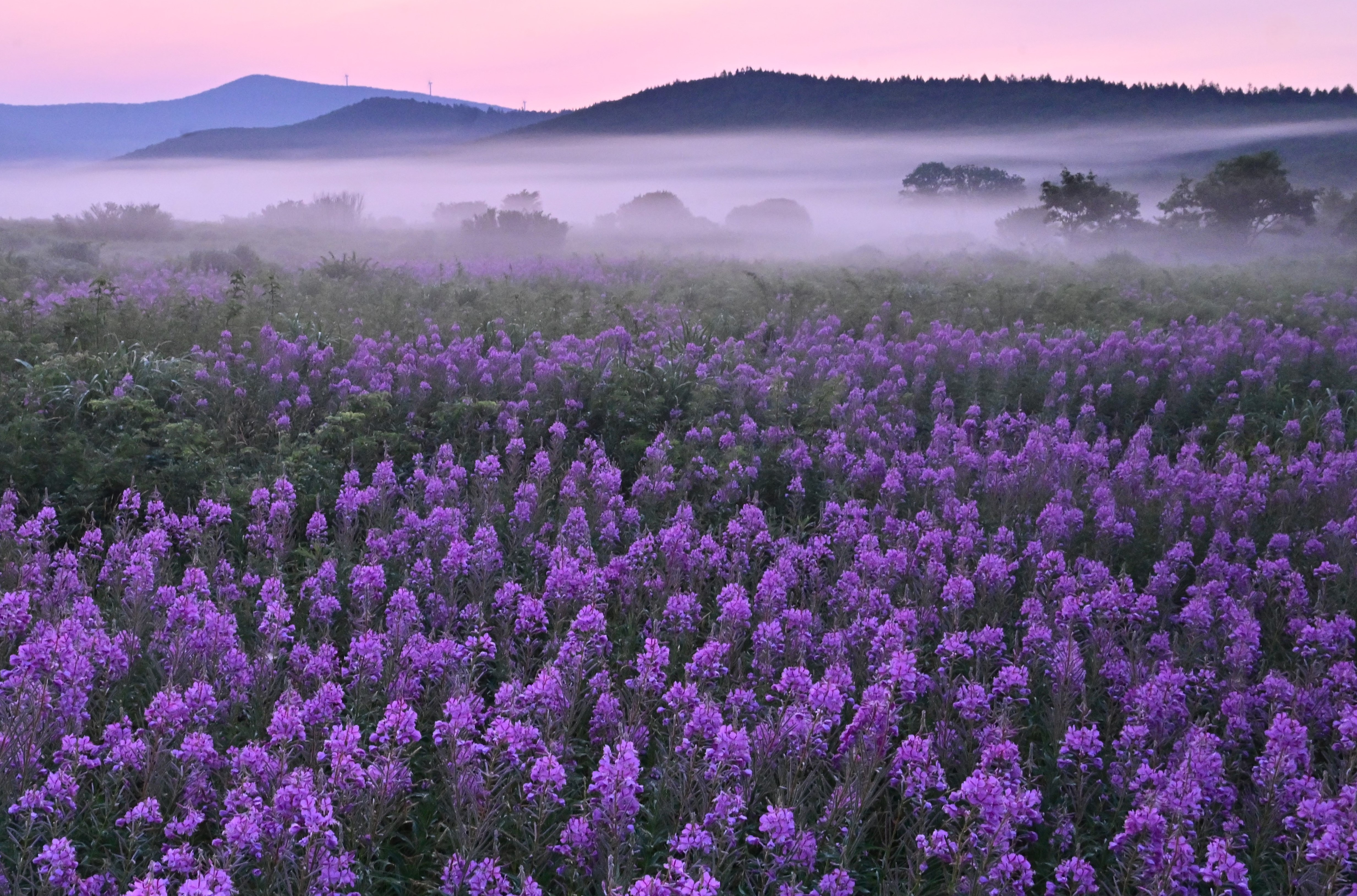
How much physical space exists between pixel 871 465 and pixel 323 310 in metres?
10.4

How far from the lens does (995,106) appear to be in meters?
168

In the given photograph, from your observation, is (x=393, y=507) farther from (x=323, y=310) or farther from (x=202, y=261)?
(x=202, y=261)

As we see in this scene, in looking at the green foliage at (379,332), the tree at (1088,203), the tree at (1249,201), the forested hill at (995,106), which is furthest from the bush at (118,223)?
the forested hill at (995,106)

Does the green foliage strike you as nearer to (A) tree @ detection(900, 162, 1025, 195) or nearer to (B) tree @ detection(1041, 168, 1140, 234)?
(B) tree @ detection(1041, 168, 1140, 234)

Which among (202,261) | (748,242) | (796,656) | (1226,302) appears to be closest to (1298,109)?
(748,242)

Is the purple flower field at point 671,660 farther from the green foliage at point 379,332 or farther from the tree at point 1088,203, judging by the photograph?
the tree at point 1088,203

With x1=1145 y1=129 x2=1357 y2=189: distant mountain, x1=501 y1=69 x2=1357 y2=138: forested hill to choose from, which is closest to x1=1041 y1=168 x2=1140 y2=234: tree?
x1=1145 y1=129 x2=1357 y2=189: distant mountain

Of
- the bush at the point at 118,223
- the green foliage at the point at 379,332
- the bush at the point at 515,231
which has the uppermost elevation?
the bush at the point at 118,223

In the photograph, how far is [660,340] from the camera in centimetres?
1251

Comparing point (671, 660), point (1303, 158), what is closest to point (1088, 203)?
point (671, 660)

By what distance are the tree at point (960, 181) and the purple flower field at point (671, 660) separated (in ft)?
240

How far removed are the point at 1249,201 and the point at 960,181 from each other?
34561 mm

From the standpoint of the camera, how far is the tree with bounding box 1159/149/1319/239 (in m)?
46.9

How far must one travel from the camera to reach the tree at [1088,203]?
48125mm
